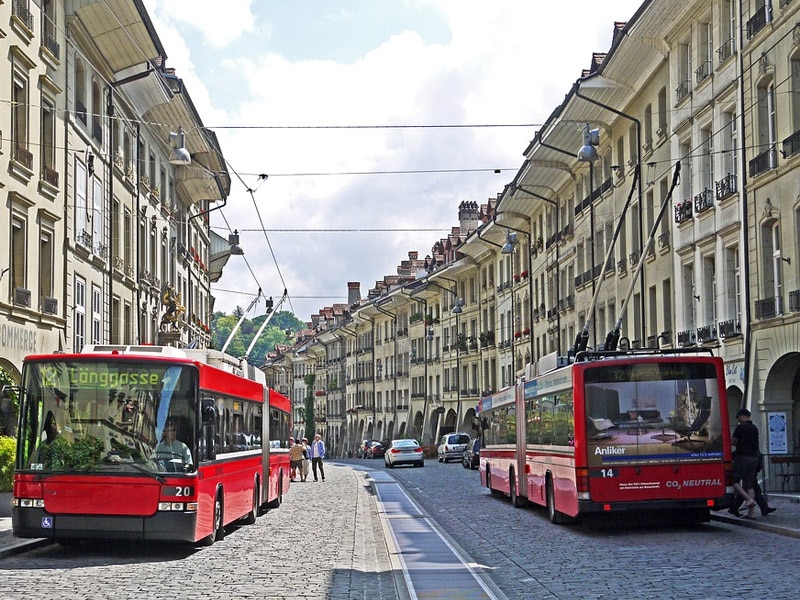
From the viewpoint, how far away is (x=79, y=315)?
33.8m

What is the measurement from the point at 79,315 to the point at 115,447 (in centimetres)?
1833

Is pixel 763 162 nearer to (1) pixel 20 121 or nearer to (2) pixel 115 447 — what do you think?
(1) pixel 20 121

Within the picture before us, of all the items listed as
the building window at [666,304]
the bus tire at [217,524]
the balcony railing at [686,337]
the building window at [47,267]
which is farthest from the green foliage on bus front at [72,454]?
the building window at [666,304]

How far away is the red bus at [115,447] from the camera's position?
16.0 meters

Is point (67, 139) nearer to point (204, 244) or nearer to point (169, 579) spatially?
point (169, 579)

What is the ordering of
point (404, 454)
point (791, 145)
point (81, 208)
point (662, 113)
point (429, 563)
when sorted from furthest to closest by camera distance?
1. point (404, 454)
2. point (662, 113)
3. point (81, 208)
4. point (791, 145)
5. point (429, 563)

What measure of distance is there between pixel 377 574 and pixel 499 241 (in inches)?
2157

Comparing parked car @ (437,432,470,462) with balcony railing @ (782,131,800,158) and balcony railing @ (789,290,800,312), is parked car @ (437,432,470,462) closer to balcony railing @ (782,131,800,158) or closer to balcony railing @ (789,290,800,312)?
balcony railing @ (789,290,800,312)

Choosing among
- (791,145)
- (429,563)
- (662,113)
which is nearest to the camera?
(429,563)

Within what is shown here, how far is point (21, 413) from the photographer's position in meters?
16.5

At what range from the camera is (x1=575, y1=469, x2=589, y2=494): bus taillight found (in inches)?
759

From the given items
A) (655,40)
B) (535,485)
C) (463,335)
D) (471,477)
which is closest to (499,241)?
(463,335)

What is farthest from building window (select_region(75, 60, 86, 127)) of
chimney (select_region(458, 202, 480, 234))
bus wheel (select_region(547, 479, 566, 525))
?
chimney (select_region(458, 202, 480, 234))

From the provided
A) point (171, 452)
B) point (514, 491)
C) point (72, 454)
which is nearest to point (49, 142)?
point (514, 491)
